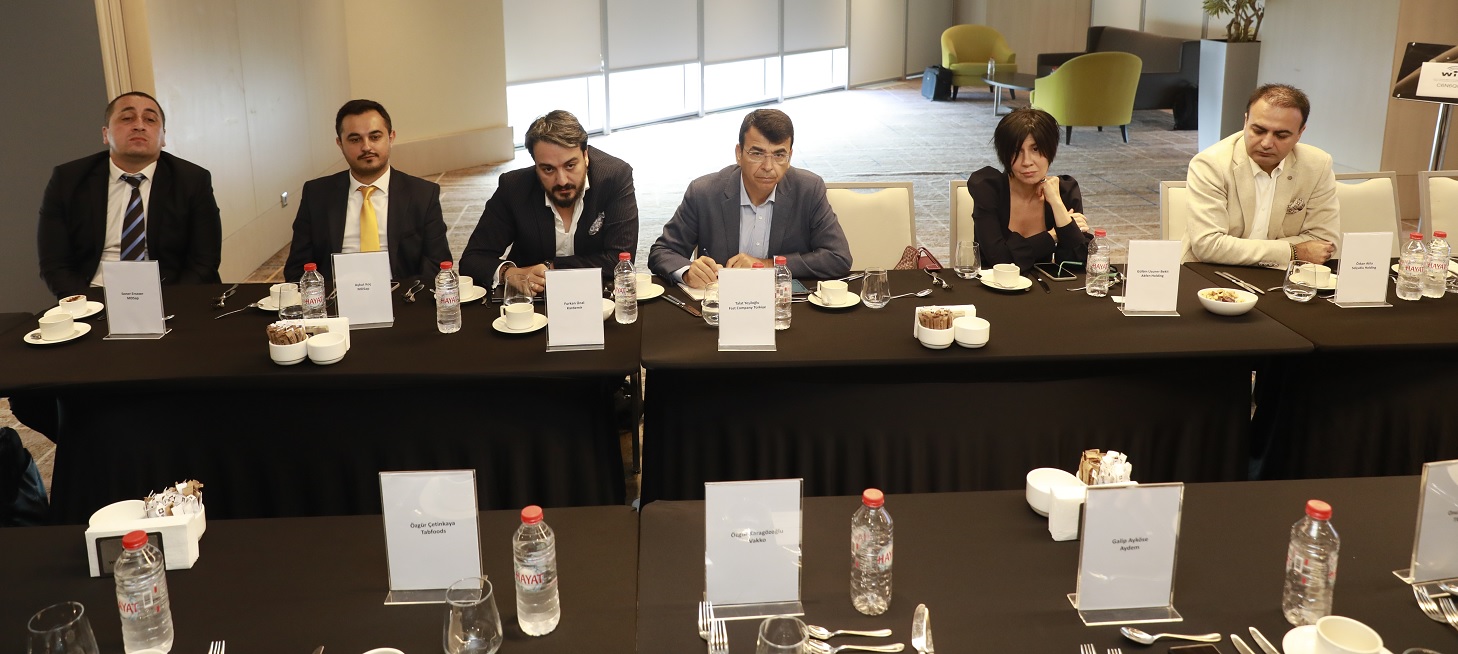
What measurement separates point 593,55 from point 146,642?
1056cm

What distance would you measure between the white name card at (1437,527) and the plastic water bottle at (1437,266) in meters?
1.88

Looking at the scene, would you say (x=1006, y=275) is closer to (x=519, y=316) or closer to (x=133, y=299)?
(x=519, y=316)

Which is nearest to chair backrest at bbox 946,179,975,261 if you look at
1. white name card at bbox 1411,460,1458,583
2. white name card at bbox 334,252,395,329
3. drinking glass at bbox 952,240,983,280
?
→ drinking glass at bbox 952,240,983,280

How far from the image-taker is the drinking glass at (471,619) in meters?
1.60

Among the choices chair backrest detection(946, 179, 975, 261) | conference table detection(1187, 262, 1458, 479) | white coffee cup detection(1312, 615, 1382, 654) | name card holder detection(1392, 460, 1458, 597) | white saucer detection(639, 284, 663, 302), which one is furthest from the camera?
chair backrest detection(946, 179, 975, 261)

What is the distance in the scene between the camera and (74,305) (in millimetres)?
3301

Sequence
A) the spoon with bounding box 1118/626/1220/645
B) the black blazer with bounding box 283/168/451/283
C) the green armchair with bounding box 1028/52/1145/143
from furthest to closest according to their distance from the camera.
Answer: the green armchair with bounding box 1028/52/1145/143
the black blazer with bounding box 283/168/451/283
the spoon with bounding box 1118/626/1220/645

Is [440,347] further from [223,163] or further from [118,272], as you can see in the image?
[223,163]

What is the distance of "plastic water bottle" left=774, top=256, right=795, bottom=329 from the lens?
123 inches

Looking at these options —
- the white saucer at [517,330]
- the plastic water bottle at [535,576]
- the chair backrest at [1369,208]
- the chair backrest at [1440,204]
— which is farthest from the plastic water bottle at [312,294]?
the chair backrest at [1440,204]

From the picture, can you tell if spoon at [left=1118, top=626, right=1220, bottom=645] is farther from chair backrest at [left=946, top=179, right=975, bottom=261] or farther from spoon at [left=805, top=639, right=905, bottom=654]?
chair backrest at [left=946, top=179, right=975, bottom=261]

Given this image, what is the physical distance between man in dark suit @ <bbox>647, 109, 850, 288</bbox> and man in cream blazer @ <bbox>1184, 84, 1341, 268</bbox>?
130 cm

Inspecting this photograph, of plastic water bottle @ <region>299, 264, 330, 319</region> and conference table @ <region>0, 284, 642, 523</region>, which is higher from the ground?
plastic water bottle @ <region>299, 264, 330, 319</region>

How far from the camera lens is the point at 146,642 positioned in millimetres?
1645
